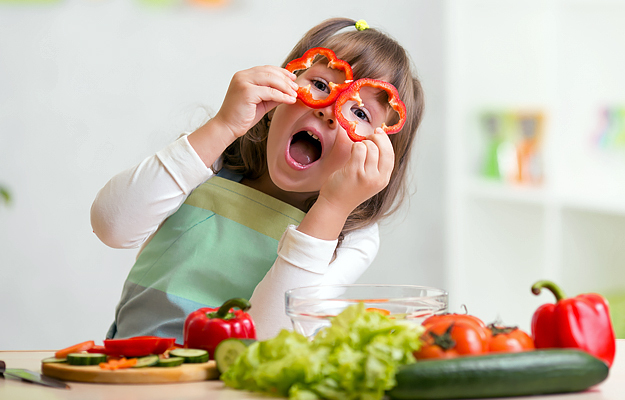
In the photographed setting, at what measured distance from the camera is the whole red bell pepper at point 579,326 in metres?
0.69

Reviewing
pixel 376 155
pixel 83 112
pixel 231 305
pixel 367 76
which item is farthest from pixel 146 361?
pixel 83 112

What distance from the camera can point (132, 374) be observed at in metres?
0.68

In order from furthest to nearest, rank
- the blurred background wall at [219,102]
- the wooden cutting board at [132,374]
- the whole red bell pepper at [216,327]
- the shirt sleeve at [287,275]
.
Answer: the blurred background wall at [219,102], the shirt sleeve at [287,275], the whole red bell pepper at [216,327], the wooden cutting board at [132,374]

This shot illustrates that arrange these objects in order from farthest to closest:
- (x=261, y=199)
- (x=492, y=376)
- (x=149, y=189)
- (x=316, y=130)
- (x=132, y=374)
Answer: (x=261, y=199)
(x=316, y=130)
(x=149, y=189)
(x=132, y=374)
(x=492, y=376)

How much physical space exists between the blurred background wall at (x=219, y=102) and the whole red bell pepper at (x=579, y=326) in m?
1.58

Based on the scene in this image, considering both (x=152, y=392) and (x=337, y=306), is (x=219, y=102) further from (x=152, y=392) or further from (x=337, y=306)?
(x=152, y=392)

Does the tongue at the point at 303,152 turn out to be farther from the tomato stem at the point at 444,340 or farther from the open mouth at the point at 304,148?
the tomato stem at the point at 444,340

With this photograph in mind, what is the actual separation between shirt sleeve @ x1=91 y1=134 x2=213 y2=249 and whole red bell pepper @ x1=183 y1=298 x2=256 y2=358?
430mm

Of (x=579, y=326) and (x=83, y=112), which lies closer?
(x=579, y=326)

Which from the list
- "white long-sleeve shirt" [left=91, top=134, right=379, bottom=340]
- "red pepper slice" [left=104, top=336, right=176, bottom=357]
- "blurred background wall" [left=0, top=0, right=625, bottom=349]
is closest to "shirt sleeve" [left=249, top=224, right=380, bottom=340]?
"white long-sleeve shirt" [left=91, top=134, right=379, bottom=340]

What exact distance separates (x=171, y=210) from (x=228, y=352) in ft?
2.06

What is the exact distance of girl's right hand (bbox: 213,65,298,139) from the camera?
1.23 metres

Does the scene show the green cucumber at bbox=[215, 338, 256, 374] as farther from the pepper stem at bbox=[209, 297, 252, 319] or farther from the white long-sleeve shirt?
the white long-sleeve shirt

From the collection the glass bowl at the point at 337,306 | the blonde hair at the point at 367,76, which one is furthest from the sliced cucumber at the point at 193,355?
the blonde hair at the point at 367,76
